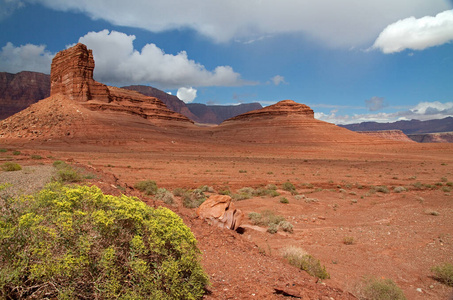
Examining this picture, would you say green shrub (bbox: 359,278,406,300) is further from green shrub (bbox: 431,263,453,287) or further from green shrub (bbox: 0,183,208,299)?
green shrub (bbox: 0,183,208,299)

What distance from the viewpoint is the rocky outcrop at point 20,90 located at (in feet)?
388

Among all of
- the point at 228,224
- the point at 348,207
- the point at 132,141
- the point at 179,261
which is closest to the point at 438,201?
the point at 348,207

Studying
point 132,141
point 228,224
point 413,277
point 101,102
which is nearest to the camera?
point 413,277

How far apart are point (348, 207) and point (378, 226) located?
298cm

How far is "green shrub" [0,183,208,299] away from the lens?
7.89 feet

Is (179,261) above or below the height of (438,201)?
above

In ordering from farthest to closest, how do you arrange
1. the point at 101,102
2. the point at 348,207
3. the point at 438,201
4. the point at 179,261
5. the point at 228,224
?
the point at 101,102, the point at 438,201, the point at 348,207, the point at 228,224, the point at 179,261

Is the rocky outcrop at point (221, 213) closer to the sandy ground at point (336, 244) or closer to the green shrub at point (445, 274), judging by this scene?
the sandy ground at point (336, 244)

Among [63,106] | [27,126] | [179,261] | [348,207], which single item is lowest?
[348,207]

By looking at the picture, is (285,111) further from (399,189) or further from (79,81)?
(399,189)

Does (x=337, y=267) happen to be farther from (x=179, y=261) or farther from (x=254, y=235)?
(x=179, y=261)

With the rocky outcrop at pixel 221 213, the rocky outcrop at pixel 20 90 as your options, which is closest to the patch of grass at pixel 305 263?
the rocky outcrop at pixel 221 213

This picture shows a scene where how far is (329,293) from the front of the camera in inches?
168

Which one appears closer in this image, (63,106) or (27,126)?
(27,126)
